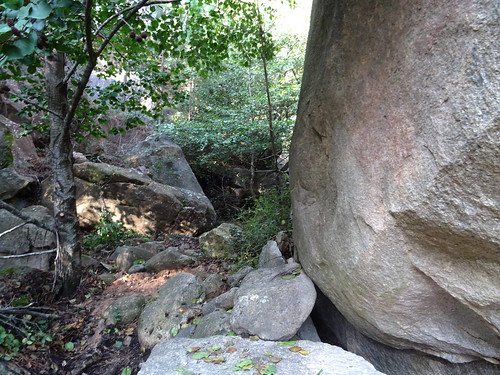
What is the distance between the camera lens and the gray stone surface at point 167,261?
18.6ft

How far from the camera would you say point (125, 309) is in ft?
14.6

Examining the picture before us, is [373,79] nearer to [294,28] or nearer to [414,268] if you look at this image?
[414,268]

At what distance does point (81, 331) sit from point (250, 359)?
104 inches

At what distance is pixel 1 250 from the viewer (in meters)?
5.18

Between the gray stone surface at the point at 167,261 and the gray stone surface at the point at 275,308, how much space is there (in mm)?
2493

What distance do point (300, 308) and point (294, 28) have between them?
9.99m

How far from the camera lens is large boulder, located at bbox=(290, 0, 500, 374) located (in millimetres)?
1631

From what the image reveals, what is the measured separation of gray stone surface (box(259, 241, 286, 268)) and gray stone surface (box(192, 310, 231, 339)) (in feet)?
3.27

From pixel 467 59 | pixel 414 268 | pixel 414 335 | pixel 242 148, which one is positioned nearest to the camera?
pixel 467 59

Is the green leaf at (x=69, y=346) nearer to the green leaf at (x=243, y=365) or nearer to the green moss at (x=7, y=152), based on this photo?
the green leaf at (x=243, y=365)

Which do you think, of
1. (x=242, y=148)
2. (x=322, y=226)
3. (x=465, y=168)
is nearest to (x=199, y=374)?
(x=322, y=226)

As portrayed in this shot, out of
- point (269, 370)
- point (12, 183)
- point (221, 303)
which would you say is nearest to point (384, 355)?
point (269, 370)

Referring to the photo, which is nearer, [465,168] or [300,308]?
[465,168]

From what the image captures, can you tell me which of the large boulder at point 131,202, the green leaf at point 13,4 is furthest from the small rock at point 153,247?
the green leaf at point 13,4
